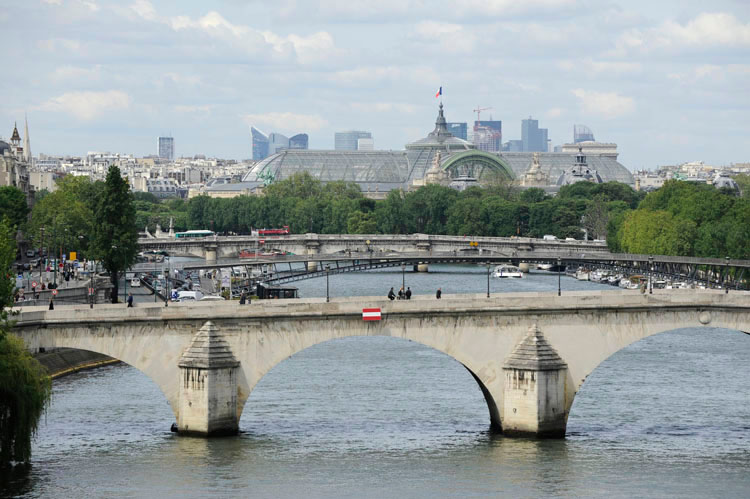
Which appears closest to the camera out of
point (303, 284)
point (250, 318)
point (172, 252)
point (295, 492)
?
point (295, 492)

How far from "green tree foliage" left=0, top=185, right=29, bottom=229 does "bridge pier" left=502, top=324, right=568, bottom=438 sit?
7857 centimetres

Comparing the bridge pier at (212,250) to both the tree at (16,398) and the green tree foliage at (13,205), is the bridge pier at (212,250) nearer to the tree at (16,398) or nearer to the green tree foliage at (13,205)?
the green tree foliage at (13,205)

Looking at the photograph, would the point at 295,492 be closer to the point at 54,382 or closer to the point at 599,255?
the point at 54,382

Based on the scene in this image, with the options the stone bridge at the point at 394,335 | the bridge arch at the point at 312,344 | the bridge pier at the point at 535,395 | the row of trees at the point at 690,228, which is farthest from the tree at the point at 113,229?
the row of trees at the point at 690,228

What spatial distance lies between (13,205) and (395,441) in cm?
8084

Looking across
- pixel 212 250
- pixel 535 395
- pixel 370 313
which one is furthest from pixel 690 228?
pixel 370 313

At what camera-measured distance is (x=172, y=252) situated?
157500mm

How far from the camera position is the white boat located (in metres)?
135

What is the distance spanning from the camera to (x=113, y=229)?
266ft

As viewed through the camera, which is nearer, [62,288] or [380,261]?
[62,288]

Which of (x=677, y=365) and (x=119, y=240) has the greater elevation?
(x=119, y=240)

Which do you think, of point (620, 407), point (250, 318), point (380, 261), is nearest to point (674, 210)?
point (380, 261)

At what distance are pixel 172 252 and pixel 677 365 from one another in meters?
92.8

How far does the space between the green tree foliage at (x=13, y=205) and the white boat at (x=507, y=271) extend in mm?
41366
